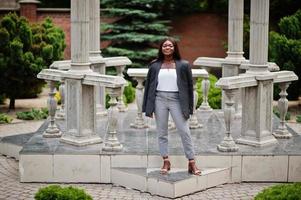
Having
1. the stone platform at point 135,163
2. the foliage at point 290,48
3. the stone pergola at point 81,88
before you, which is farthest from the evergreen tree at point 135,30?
the stone platform at point 135,163

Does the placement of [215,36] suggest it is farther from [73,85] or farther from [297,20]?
[73,85]

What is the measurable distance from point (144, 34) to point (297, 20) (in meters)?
7.01

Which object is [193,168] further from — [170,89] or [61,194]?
[61,194]

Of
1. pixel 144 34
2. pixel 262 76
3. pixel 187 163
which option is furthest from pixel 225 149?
pixel 144 34

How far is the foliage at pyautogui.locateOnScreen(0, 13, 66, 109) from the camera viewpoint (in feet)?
55.5

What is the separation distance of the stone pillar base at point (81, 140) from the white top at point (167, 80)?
199cm

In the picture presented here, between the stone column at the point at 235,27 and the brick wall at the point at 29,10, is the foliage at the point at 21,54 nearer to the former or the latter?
the stone column at the point at 235,27

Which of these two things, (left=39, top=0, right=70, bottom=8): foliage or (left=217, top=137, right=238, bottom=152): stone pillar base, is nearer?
(left=217, top=137, right=238, bottom=152): stone pillar base

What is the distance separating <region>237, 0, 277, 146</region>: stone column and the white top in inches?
77.2

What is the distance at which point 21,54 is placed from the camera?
16.9 metres

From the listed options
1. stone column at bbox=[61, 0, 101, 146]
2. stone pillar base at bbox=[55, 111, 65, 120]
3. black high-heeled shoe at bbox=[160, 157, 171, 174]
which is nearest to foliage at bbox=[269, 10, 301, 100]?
stone pillar base at bbox=[55, 111, 65, 120]

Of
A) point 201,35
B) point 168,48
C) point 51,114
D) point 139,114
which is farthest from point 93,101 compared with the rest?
point 201,35

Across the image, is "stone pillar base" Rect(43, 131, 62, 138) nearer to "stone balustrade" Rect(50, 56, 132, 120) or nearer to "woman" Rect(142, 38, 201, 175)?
"stone balustrade" Rect(50, 56, 132, 120)

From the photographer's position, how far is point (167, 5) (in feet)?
82.1
